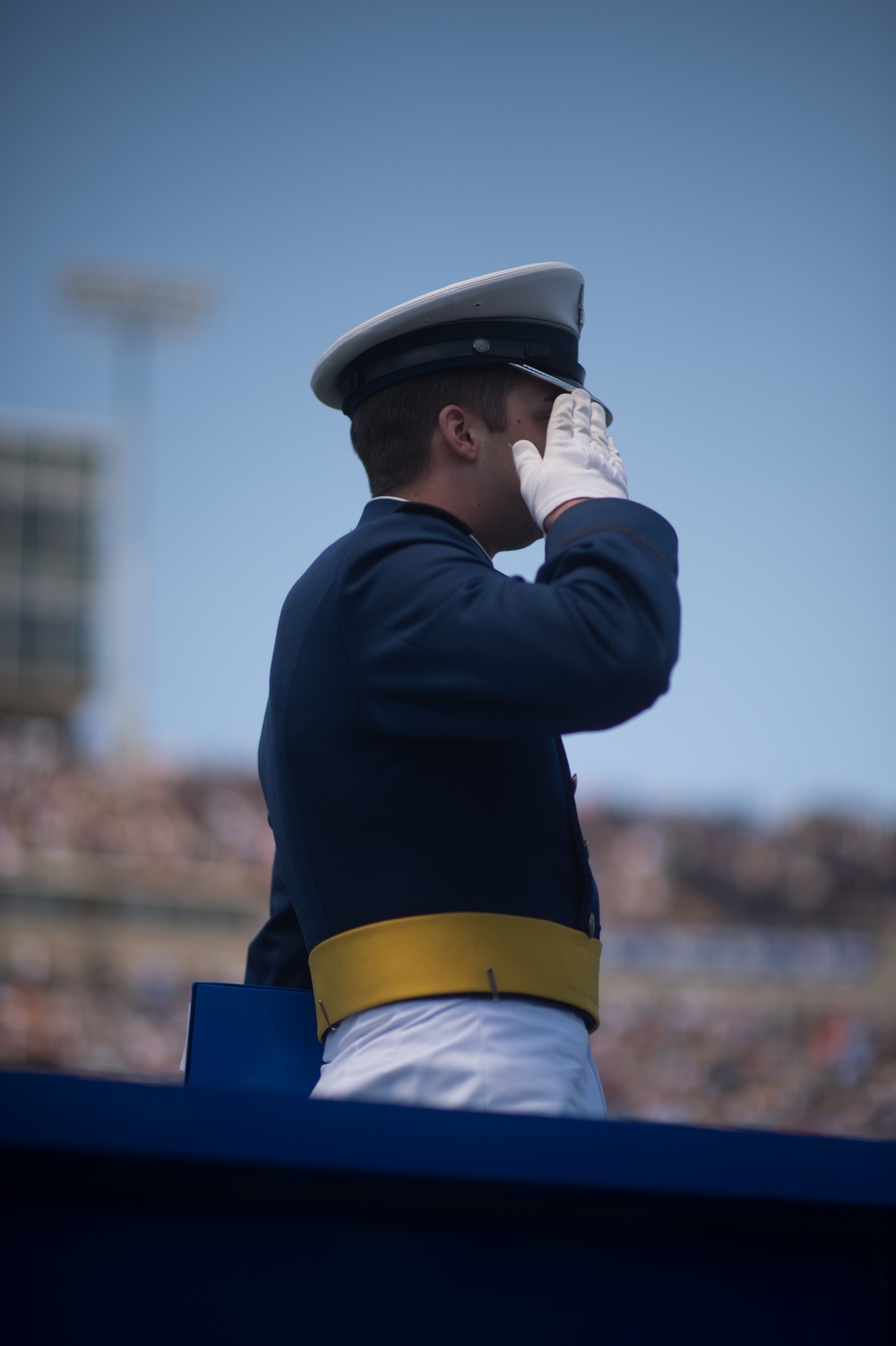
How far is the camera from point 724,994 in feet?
73.7

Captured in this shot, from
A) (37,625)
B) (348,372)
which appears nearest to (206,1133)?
(348,372)

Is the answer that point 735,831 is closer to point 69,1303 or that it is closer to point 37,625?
point 37,625

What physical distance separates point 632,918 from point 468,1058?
2221 centimetres

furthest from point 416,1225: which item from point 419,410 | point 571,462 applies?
point 419,410

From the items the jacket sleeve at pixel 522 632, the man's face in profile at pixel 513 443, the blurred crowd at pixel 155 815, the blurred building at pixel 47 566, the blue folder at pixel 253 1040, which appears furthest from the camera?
the blurred building at pixel 47 566

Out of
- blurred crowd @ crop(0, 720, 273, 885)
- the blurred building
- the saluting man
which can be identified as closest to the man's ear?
the saluting man

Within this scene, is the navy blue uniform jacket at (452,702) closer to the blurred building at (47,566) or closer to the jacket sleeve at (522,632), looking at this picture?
the jacket sleeve at (522,632)

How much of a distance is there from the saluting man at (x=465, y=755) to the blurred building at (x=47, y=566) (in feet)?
106

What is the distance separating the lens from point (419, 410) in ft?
5.22

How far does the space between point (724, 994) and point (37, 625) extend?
18.3 metres

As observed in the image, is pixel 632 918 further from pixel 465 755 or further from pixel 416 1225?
pixel 416 1225

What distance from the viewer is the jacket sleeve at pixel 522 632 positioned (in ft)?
4.22

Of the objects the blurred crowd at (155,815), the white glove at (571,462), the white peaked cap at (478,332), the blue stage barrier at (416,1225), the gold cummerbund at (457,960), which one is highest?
the blurred crowd at (155,815)

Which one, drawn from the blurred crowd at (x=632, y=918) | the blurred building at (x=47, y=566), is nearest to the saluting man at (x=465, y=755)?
the blurred crowd at (x=632, y=918)
